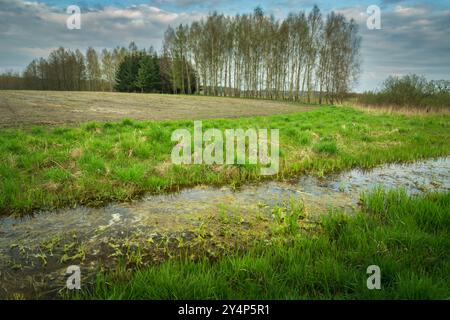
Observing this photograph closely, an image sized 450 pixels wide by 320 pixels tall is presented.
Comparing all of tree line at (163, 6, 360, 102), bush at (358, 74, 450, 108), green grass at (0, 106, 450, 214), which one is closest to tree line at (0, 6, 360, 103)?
tree line at (163, 6, 360, 102)

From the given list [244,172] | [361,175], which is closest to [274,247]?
[244,172]

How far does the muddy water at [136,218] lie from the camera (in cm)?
277

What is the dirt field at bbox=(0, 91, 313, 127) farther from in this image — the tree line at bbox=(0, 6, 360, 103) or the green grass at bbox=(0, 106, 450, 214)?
the tree line at bbox=(0, 6, 360, 103)

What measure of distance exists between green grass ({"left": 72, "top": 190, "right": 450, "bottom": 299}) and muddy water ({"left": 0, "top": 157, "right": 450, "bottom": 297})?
0.68m

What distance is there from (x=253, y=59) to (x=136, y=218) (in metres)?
45.2

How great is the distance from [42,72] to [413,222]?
308 feet

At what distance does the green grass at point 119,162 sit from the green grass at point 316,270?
2462 mm

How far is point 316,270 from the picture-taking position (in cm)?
252

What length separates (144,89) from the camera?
176ft

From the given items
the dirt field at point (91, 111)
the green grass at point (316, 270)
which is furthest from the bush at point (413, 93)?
the green grass at point (316, 270)

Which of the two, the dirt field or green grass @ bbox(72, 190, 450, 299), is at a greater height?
the dirt field

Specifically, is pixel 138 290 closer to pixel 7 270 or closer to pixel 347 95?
pixel 7 270

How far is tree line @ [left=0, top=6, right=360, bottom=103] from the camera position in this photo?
39.2 m

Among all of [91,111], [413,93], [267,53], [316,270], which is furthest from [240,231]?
[267,53]
